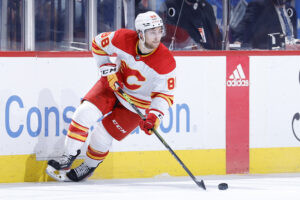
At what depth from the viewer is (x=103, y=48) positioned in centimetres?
374

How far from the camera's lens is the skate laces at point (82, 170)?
3.83 metres

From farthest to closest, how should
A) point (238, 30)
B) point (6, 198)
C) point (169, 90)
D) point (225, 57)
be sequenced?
point (238, 30), point (225, 57), point (169, 90), point (6, 198)

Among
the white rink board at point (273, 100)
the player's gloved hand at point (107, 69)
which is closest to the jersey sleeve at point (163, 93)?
the player's gloved hand at point (107, 69)

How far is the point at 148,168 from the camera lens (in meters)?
4.10

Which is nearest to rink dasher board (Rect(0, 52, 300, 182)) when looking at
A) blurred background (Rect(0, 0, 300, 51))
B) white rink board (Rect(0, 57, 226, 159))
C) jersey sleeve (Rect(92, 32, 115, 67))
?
white rink board (Rect(0, 57, 226, 159))

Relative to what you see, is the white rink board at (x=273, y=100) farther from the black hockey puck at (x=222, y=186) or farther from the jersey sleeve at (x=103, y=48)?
the jersey sleeve at (x=103, y=48)

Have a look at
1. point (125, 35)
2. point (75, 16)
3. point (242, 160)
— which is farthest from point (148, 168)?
point (75, 16)

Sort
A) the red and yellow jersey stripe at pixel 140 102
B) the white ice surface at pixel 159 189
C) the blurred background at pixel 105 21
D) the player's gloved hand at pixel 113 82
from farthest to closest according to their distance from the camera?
the blurred background at pixel 105 21 < the red and yellow jersey stripe at pixel 140 102 < the player's gloved hand at pixel 113 82 < the white ice surface at pixel 159 189

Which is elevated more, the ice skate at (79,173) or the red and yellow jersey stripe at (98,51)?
the red and yellow jersey stripe at (98,51)

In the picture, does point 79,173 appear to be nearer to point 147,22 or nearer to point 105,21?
point 147,22

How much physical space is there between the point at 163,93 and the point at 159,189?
55 centimetres

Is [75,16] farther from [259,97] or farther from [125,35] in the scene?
[259,97]

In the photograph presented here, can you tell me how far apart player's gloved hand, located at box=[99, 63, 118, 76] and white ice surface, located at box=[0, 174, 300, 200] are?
0.66 metres

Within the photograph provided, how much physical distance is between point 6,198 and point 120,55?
1.08 metres
